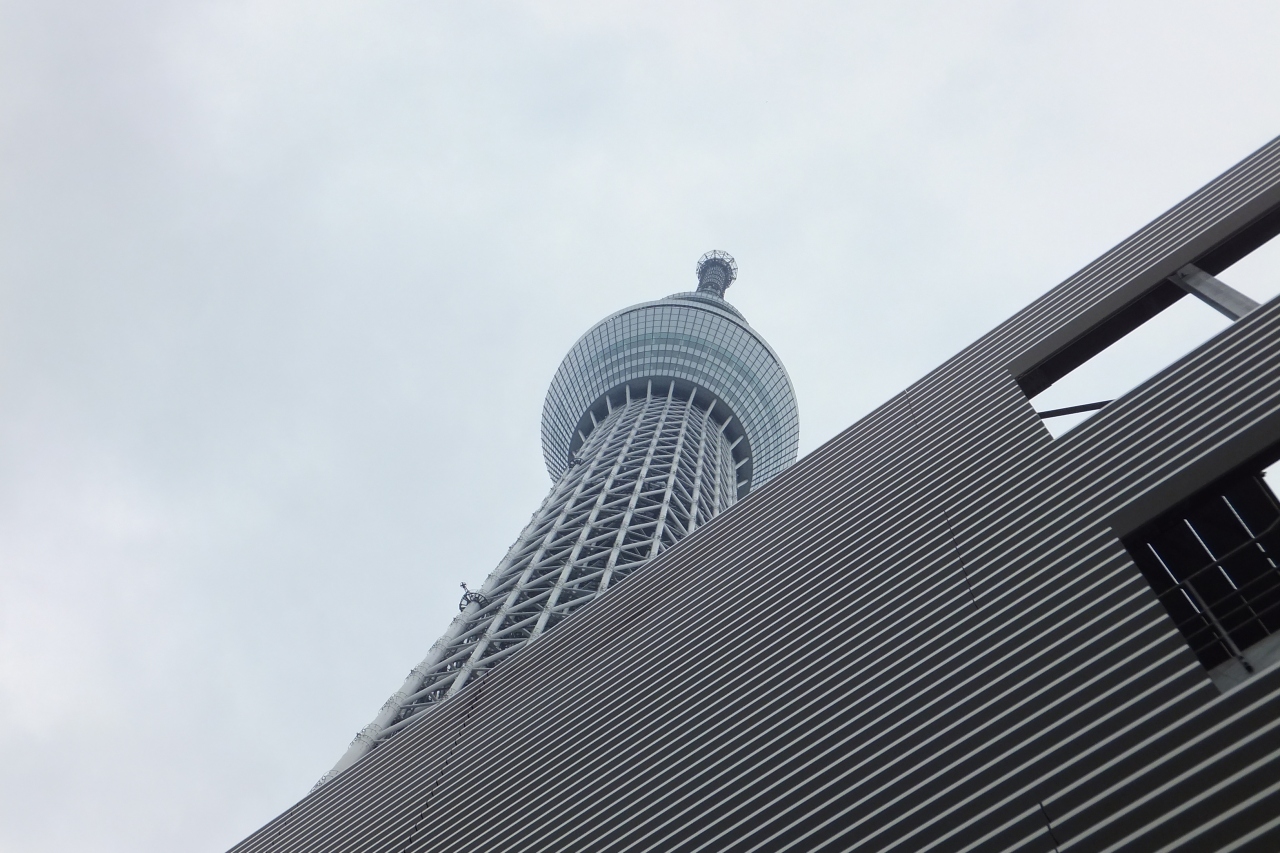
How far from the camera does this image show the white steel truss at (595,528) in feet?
127

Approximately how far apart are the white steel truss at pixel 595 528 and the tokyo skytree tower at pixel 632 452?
10 cm

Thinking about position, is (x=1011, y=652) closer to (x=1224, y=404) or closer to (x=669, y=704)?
(x=1224, y=404)

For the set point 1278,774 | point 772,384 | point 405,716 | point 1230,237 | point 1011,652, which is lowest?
point 1278,774

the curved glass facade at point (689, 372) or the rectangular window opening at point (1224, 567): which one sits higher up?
the curved glass facade at point (689, 372)

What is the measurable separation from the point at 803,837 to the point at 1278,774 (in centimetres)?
495

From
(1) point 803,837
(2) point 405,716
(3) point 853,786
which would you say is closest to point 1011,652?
(3) point 853,786

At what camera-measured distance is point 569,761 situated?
16.5 metres

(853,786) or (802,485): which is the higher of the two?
(802,485)

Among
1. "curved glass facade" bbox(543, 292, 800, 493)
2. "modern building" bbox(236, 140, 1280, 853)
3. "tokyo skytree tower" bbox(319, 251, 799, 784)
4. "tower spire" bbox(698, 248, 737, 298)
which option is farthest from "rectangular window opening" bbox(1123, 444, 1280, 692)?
"tower spire" bbox(698, 248, 737, 298)

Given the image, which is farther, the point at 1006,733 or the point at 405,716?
the point at 405,716

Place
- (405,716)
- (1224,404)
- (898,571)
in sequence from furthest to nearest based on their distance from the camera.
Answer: (405,716) → (898,571) → (1224,404)

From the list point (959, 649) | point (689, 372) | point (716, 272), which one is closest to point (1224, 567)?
point (959, 649)

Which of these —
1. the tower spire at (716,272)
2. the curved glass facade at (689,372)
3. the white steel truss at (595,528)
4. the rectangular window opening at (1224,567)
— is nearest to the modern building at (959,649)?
the rectangular window opening at (1224,567)

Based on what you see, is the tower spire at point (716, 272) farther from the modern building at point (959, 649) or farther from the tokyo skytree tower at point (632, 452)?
the modern building at point (959, 649)
